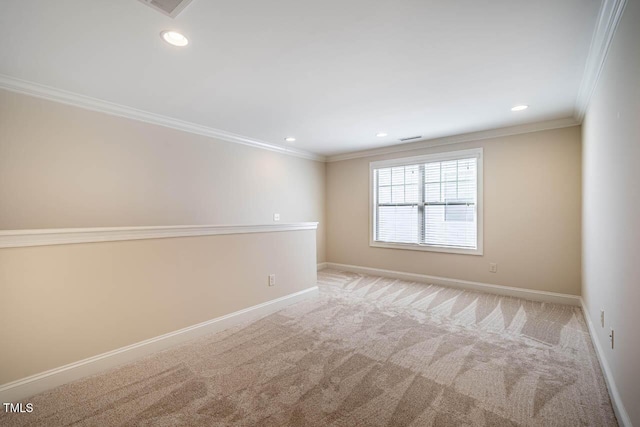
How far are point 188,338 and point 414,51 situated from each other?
326 centimetres

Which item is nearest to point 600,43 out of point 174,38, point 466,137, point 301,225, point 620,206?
point 620,206

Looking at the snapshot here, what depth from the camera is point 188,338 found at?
2.78 meters

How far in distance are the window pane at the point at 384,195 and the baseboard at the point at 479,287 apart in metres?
1.35

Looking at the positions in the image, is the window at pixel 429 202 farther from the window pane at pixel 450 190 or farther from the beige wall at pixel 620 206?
the beige wall at pixel 620 206

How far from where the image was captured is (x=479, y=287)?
172 inches

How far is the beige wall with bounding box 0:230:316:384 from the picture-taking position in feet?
6.37

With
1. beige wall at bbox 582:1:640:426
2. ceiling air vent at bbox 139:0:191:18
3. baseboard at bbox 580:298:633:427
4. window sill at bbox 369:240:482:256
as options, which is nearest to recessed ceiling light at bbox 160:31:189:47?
ceiling air vent at bbox 139:0:191:18

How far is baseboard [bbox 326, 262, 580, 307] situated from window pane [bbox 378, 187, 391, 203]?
1349mm

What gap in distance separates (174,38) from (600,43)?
119 inches

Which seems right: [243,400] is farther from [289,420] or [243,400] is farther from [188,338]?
[188,338]

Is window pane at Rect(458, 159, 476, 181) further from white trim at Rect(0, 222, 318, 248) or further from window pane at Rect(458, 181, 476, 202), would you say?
white trim at Rect(0, 222, 318, 248)

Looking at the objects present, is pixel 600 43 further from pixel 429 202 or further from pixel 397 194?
pixel 397 194

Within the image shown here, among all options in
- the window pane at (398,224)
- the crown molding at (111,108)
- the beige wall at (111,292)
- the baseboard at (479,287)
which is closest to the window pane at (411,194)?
the window pane at (398,224)

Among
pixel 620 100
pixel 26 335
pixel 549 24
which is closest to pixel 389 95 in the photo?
pixel 549 24
